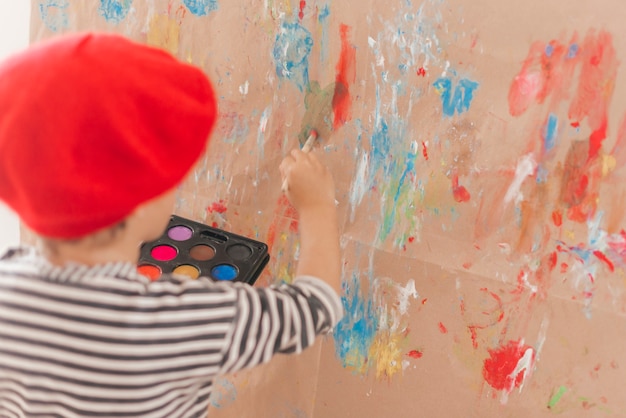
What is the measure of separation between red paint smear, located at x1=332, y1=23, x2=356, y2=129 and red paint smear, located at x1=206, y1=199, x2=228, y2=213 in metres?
0.25

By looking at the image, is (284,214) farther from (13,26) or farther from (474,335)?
(13,26)

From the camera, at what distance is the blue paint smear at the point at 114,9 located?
3.16 ft

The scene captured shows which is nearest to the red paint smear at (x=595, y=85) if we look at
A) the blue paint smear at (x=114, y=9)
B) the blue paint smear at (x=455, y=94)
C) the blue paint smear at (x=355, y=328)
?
the blue paint smear at (x=455, y=94)

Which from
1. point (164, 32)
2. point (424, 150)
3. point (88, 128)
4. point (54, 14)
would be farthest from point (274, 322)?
point (54, 14)

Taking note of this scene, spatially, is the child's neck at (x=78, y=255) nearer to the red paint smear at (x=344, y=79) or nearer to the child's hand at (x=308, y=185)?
the child's hand at (x=308, y=185)

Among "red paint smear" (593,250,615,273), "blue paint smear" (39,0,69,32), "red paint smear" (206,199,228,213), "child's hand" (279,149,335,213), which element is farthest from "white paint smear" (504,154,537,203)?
"blue paint smear" (39,0,69,32)

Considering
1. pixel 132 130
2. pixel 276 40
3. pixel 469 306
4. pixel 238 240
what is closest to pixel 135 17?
pixel 276 40

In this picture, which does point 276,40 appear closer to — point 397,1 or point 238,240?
point 397,1

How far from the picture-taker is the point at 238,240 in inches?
34.6

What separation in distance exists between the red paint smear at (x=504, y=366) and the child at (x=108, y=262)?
0.33 meters

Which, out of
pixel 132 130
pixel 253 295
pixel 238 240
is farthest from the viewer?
pixel 238 240

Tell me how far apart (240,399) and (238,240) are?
387 millimetres

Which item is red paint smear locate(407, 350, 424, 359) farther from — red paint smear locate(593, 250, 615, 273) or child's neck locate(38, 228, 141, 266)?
child's neck locate(38, 228, 141, 266)

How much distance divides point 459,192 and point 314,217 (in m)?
0.21
